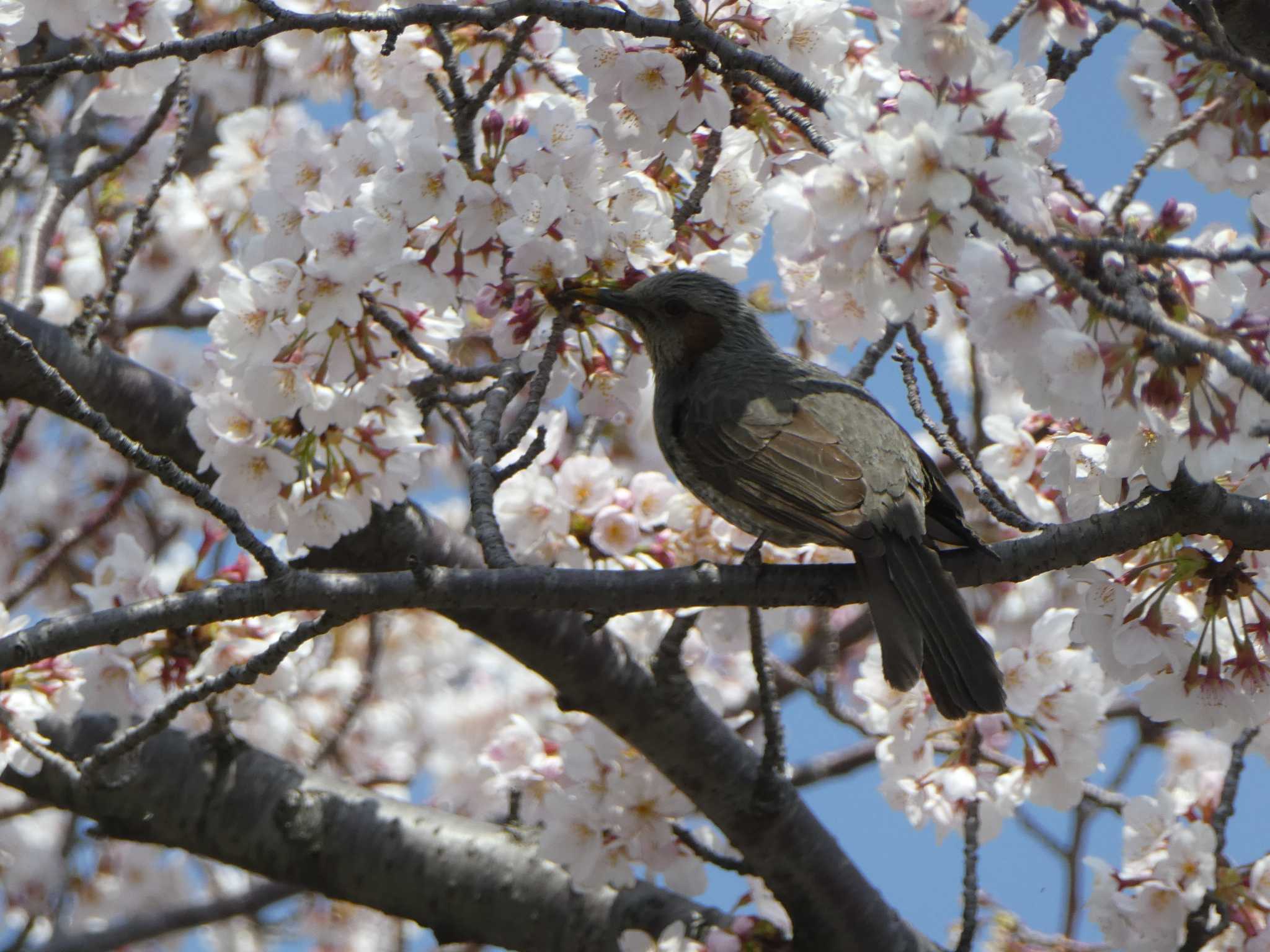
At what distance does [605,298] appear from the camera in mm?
2822

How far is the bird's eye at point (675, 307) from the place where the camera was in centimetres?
331

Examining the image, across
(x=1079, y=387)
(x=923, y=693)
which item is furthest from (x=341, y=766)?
(x=1079, y=387)

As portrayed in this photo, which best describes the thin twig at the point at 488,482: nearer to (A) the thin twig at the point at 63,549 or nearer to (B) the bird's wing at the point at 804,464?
(B) the bird's wing at the point at 804,464

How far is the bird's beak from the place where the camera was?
2730 mm

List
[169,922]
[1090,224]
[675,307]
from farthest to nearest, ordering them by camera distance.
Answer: [169,922] < [675,307] < [1090,224]

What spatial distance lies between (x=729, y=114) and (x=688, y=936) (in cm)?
187

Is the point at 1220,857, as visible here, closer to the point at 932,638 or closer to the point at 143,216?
the point at 932,638

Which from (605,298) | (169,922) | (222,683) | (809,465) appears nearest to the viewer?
(222,683)

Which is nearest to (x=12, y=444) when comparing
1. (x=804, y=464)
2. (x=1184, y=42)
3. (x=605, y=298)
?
(x=605, y=298)

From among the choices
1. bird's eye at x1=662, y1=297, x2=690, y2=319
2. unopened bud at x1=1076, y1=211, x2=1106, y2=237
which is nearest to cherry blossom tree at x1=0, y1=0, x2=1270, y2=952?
unopened bud at x1=1076, y1=211, x2=1106, y2=237

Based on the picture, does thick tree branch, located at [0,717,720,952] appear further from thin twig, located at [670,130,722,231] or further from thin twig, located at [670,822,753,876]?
thin twig, located at [670,130,722,231]

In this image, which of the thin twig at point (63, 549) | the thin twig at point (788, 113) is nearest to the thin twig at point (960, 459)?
the thin twig at point (788, 113)

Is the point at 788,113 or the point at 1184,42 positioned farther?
the point at 788,113

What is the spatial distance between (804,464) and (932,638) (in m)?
0.55
